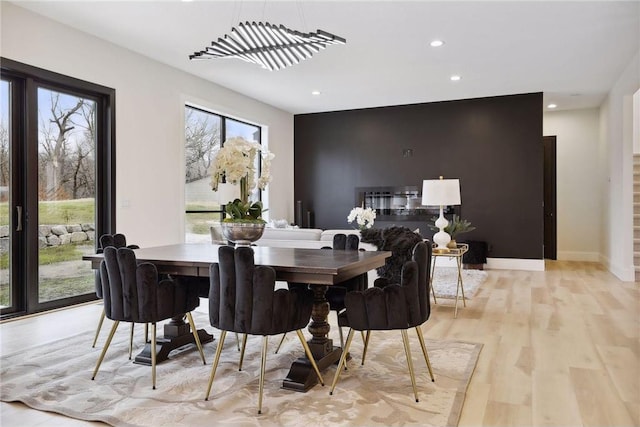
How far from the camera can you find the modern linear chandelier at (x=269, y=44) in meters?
3.33

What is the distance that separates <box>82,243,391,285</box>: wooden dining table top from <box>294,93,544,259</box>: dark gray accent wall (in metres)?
5.47

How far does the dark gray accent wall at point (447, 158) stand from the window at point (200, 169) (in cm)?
243

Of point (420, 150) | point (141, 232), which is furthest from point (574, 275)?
point (141, 232)

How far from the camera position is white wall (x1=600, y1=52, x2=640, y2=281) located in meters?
6.39

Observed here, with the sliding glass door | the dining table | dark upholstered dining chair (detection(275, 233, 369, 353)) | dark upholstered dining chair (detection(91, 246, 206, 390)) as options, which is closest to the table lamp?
dark upholstered dining chair (detection(275, 233, 369, 353))

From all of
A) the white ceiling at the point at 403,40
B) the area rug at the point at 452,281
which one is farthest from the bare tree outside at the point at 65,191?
the area rug at the point at 452,281

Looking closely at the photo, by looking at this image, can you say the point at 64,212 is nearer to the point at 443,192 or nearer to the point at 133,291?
the point at 133,291

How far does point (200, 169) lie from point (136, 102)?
1.57 metres

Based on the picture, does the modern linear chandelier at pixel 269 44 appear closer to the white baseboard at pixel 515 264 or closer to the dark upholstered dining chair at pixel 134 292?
the dark upholstered dining chair at pixel 134 292

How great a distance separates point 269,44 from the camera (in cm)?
362

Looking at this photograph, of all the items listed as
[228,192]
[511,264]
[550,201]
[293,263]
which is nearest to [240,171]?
[228,192]

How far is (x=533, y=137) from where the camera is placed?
7.74m

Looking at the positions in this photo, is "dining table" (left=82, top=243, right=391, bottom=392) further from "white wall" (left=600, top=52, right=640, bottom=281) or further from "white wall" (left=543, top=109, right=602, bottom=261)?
"white wall" (left=543, top=109, right=602, bottom=261)

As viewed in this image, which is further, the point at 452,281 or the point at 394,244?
the point at 452,281
